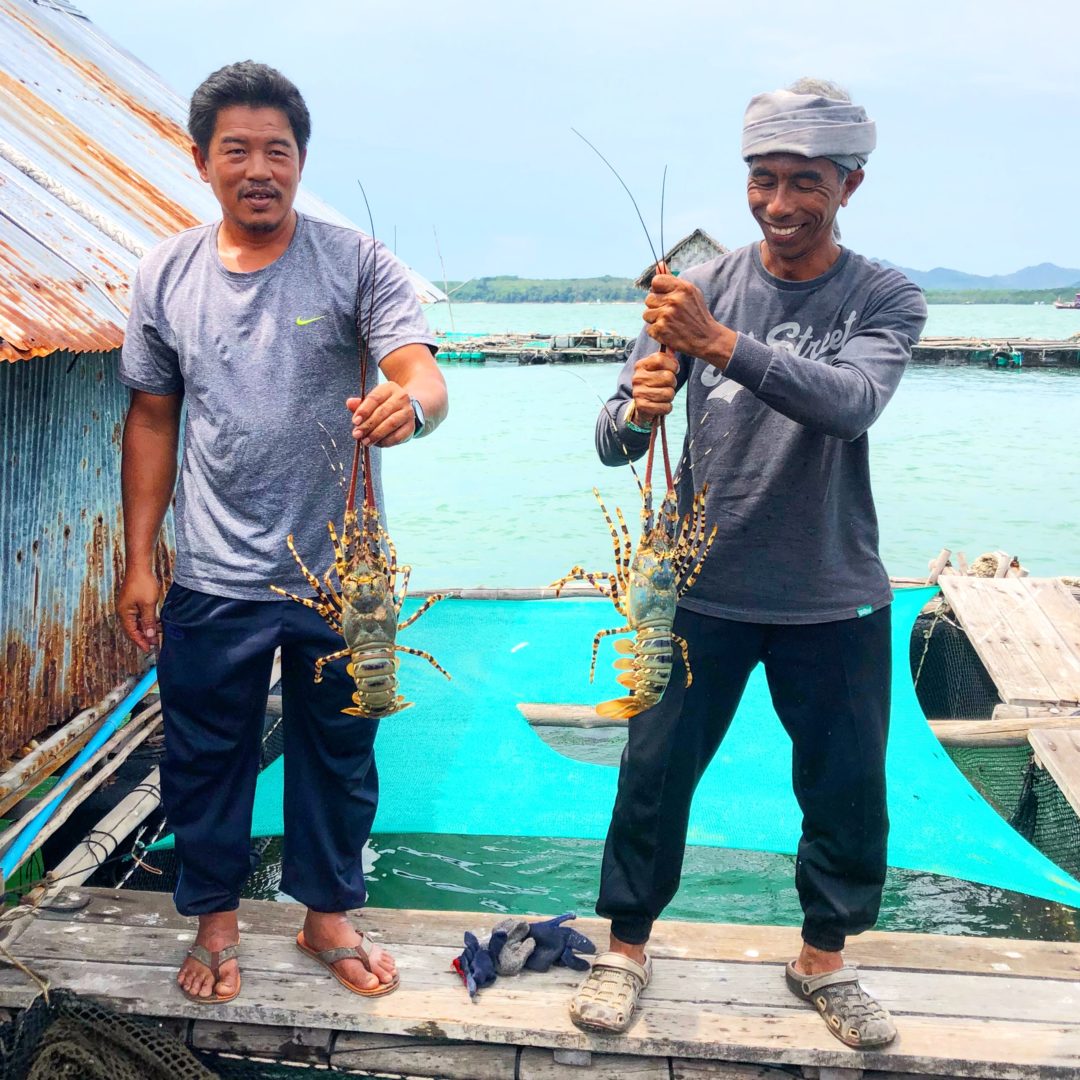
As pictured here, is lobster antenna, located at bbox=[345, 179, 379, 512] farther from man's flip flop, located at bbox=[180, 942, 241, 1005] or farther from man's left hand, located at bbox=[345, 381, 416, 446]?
man's flip flop, located at bbox=[180, 942, 241, 1005]

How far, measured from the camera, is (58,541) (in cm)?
442

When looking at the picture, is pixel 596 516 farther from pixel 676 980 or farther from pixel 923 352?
pixel 923 352

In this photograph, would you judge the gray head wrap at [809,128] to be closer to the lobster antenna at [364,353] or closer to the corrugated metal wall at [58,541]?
the lobster antenna at [364,353]

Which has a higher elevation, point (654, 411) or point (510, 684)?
point (654, 411)

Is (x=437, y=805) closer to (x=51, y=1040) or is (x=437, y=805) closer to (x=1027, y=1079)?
(x=51, y=1040)

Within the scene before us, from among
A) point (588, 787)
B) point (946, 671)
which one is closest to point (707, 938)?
point (588, 787)

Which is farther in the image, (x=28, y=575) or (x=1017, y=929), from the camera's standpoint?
(x=1017, y=929)

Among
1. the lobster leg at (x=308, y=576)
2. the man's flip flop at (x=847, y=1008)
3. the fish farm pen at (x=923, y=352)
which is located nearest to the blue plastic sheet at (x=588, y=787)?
the man's flip flop at (x=847, y=1008)

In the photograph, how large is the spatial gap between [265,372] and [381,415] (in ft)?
1.83

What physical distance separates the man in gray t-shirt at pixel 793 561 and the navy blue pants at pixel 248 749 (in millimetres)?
789

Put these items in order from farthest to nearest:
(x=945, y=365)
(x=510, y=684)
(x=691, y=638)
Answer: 1. (x=945, y=365)
2. (x=510, y=684)
3. (x=691, y=638)

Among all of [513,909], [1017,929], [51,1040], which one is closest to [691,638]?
[51,1040]

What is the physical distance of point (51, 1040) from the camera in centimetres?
304

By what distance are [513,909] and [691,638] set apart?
3.04m
